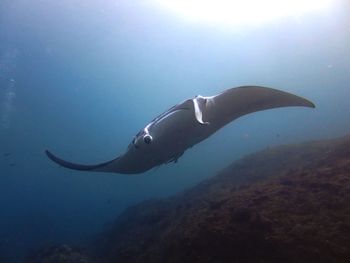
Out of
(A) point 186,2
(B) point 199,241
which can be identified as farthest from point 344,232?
(A) point 186,2

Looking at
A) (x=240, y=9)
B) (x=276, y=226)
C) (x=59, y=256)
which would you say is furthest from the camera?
(x=240, y=9)

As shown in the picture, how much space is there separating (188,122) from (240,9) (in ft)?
66.1

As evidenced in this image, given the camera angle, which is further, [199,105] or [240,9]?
[240,9]

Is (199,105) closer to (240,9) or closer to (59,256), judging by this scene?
(59,256)

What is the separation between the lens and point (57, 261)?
888 cm

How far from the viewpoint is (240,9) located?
74.0ft

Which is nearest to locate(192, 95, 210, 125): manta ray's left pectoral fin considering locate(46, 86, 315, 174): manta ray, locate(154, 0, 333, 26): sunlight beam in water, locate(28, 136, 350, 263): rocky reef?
locate(46, 86, 315, 174): manta ray

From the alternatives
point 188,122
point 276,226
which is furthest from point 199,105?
point 276,226

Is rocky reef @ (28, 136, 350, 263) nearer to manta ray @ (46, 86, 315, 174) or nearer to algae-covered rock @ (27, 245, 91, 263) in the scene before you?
manta ray @ (46, 86, 315, 174)

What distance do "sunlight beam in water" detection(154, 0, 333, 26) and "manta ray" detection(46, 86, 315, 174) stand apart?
55.5 ft

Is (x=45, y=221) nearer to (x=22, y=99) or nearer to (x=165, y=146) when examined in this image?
(x=22, y=99)

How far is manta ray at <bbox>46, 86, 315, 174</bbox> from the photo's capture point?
4715 mm

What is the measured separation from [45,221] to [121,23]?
1765 centimetres

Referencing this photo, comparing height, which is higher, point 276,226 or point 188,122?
point 188,122
